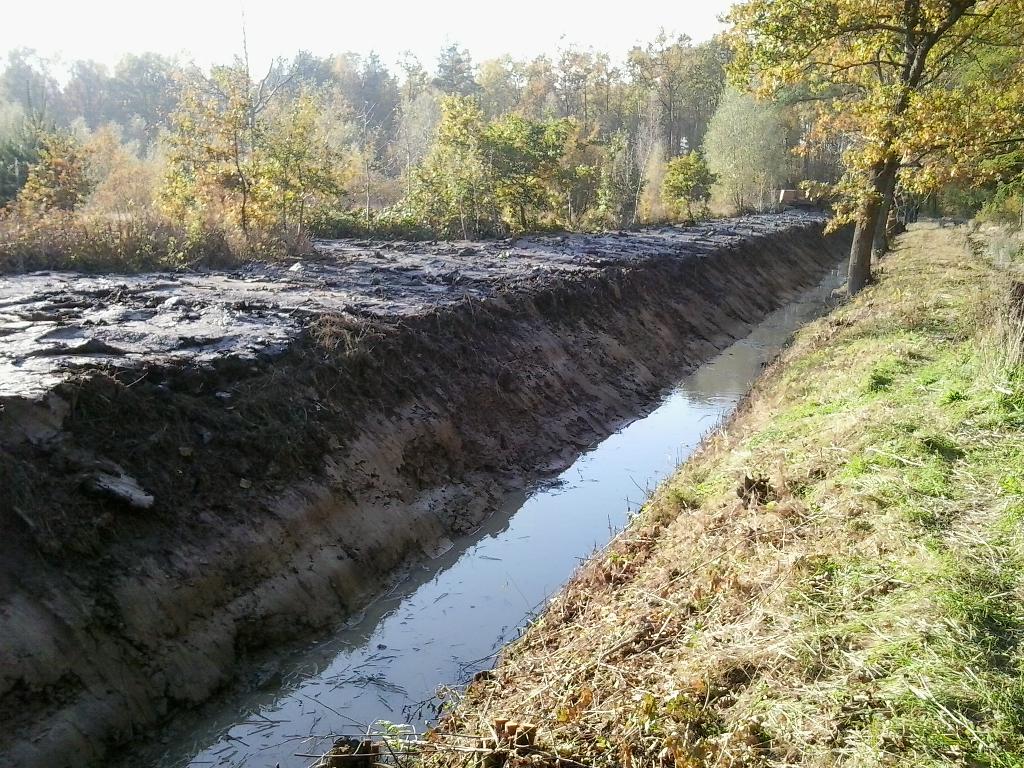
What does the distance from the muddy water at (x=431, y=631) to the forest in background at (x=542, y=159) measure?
7858mm

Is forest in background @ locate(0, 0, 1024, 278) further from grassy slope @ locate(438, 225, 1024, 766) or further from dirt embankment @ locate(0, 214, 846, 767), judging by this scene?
grassy slope @ locate(438, 225, 1024, 766)

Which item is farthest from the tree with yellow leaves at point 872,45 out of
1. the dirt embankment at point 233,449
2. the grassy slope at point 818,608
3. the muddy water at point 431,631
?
the muddy water at point 431,631

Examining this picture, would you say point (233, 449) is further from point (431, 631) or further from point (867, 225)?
point (867, 225)

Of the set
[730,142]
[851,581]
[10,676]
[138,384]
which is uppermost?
[730,142]

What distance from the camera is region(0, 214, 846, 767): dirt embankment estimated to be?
225 inches

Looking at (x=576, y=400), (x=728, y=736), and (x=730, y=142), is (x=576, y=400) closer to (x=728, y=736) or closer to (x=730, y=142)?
(x=728, y=736)

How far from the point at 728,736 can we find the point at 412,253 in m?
17.9

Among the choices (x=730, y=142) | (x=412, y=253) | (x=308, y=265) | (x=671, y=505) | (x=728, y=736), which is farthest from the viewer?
(x=730, y=142)

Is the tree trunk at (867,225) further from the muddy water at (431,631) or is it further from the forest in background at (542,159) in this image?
the muddy water at (431,631)

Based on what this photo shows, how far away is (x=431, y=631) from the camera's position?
7.32 m

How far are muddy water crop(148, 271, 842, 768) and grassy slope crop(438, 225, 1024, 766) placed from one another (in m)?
1.04

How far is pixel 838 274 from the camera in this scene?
117 feet

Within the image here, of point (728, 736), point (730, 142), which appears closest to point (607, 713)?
point (728, 736)

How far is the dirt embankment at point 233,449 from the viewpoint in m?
5.70
